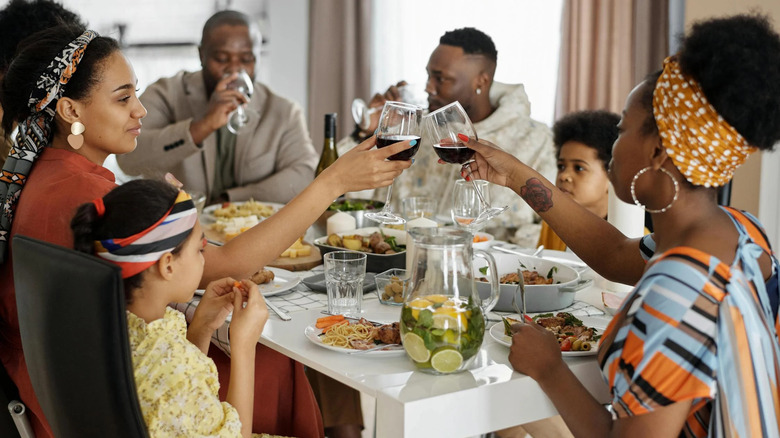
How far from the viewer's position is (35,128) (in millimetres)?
1589

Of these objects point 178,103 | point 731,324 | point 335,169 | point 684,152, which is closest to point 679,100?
point 684,152

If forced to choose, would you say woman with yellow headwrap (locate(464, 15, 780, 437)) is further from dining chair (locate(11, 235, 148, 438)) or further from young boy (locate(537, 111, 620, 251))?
young boy (locate(537, 111, 620, 251))

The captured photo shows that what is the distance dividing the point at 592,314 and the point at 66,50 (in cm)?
121

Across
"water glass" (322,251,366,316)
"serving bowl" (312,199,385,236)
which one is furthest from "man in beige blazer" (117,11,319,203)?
"water glass" (322,251,366,316)

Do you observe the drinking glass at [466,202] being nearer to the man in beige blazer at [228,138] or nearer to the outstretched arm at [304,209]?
the outstretched arm at [304,209]

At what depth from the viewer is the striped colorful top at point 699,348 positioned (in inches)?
43.6

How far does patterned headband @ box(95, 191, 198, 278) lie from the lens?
1.25 m

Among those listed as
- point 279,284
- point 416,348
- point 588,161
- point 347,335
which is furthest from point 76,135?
point 588,161

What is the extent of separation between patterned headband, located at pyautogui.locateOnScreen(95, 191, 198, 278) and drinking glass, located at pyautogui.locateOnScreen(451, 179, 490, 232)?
0.73m

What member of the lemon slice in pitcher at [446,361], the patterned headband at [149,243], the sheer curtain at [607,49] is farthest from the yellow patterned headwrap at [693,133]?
the sheer curtain at [607,49]

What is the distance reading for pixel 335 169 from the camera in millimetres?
1683

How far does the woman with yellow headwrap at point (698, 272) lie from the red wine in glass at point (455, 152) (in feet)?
1.58

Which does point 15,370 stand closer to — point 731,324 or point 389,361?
point 389,361

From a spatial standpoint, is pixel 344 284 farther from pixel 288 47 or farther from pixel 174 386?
pixel 288 47
